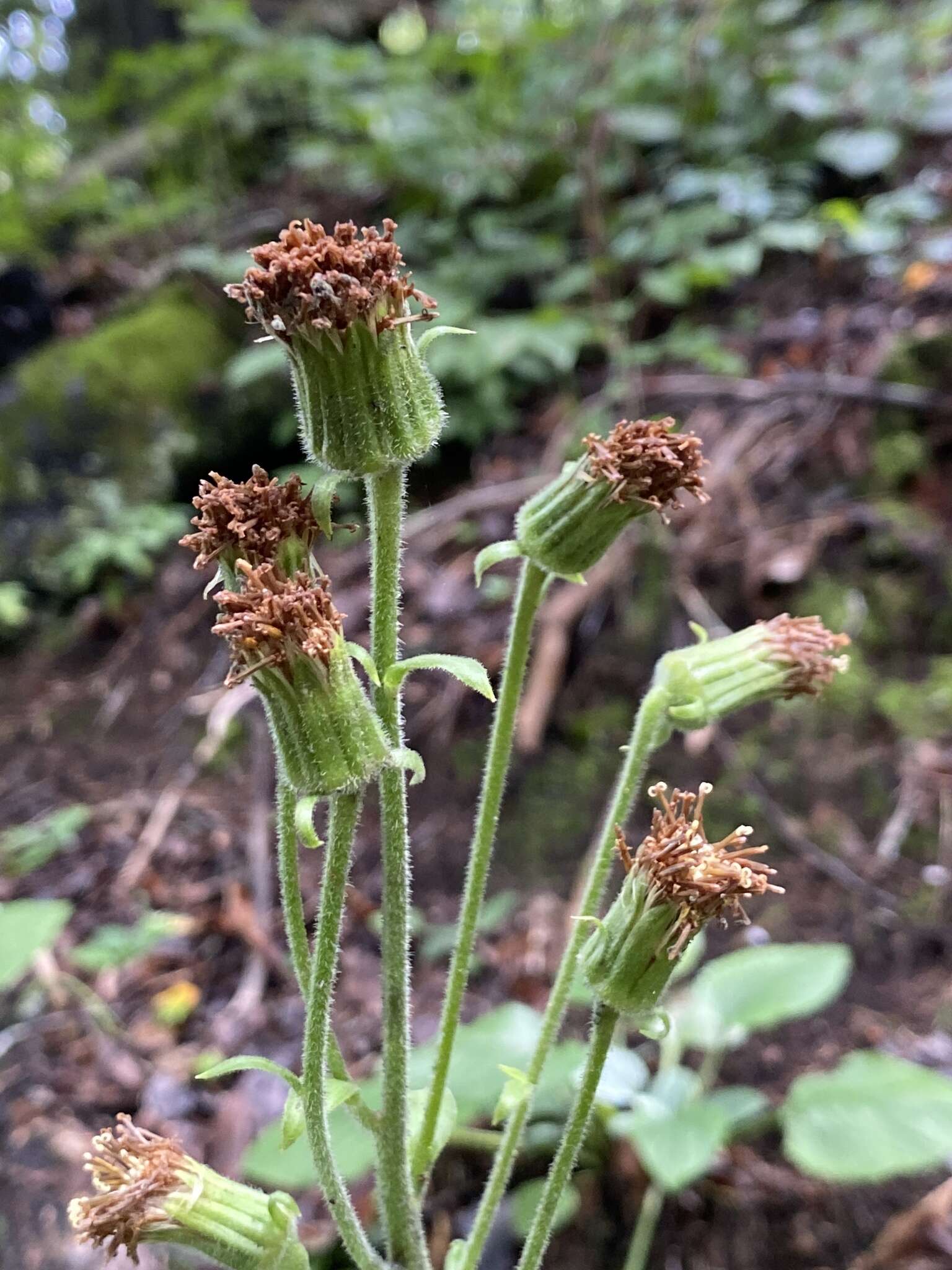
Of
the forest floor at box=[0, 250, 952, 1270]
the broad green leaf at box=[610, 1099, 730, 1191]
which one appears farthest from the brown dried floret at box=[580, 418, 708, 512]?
the forest floor at box=[0, 250, 952, 1270]

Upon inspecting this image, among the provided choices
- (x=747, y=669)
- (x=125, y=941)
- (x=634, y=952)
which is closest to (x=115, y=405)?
(x=125, y=941)

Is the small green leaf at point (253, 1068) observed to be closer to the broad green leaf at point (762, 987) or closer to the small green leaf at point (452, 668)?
the small green leaf at point (452, 668)

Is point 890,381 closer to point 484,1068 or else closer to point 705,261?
point 705,261

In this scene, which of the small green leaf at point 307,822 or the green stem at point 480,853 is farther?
the green stem at point 480,853

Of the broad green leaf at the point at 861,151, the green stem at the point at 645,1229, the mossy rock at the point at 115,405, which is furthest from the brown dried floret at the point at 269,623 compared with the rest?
the broad green leaf at the point at 861,151

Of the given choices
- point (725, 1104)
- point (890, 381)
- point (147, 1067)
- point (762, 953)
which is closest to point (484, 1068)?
point (725, 1104)

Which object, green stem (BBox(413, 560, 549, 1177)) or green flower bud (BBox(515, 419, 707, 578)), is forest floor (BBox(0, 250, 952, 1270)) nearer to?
green stem (BBox(413, 560, 549, 1177))
